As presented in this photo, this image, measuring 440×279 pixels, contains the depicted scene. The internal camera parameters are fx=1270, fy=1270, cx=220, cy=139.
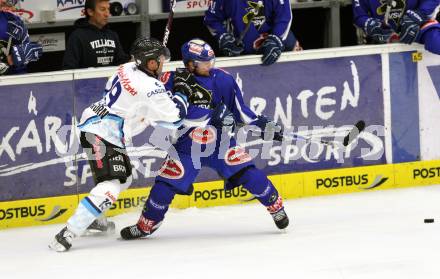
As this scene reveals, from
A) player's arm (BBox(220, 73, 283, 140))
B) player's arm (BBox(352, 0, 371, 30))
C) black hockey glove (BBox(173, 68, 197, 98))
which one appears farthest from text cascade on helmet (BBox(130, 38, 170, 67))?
player's arm (BBox(352, 0, 371, 30))

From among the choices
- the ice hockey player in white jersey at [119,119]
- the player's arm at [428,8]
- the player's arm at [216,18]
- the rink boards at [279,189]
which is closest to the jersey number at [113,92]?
the ice hockey player in white jersey at [119,119]

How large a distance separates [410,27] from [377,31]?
296 millimetres

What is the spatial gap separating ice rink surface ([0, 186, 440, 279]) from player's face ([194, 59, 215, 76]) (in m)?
1.07

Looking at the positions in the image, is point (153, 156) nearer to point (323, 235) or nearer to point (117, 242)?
point (117, 242)

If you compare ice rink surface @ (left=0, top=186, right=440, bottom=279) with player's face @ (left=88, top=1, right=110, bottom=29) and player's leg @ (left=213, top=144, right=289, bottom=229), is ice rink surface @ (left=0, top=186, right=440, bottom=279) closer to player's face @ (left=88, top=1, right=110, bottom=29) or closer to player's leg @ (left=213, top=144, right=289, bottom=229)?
player's leg @ (left=213, top=144, right=289, bottom=229)

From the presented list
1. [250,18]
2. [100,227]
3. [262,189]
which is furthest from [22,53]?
[262,189]

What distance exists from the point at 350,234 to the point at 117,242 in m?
1.49

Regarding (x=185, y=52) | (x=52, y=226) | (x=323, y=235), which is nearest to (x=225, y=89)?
(x=185, y=52)

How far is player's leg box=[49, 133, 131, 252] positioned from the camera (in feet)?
25.2

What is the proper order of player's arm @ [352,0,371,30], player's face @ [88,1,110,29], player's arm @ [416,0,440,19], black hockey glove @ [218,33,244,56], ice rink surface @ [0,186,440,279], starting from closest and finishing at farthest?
ice rink surface @ [0,186,440,279], player's face @ [88,1,110,29], black hockey glove @ [218,33,244,56], player's arm @ [416,0,440,19], player's arm @ [352,0,371,30]

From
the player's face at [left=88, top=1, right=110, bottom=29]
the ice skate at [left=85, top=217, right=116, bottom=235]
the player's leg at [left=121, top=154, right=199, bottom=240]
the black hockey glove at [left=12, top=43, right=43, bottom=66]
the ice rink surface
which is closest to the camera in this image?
the ice rink surface

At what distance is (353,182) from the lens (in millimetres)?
9570

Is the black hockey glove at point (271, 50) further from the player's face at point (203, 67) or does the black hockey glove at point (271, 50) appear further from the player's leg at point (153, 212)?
the player's leg at point (153, 212)

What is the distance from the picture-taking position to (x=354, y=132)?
29.0ft
